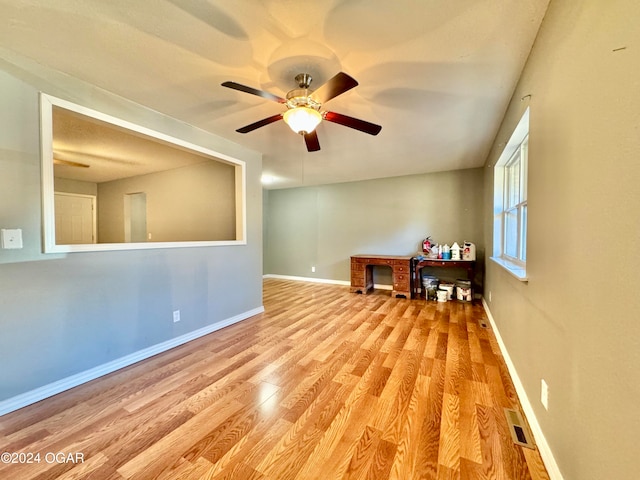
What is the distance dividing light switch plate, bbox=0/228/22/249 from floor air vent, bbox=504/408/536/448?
330 centimetres

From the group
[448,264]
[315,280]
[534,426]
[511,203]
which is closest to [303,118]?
[534,426]

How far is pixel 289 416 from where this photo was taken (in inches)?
64.2

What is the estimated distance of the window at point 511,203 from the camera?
2314 millimetres

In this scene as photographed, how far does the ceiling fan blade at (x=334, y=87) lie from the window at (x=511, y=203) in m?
1.55

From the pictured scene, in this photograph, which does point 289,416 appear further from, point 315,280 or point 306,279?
point 306,279

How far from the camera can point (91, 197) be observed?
5.80 m

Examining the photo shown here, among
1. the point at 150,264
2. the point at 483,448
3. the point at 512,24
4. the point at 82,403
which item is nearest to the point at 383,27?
the point at 512,24

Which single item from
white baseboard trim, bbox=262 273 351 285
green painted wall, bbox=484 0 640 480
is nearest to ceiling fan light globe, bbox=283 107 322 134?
green painted wall, bbox=484 0 640 480

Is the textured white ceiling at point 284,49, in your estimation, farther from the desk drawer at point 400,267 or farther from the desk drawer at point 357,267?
the desk drawer at point 357,267

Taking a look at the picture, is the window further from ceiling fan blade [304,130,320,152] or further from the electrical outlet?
ceiling fan blade [304,130,320,152]

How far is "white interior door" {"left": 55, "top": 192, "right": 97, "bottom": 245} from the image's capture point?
17.8 ft

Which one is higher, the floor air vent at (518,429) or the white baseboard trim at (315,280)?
the white baseboard trim at (315,280)

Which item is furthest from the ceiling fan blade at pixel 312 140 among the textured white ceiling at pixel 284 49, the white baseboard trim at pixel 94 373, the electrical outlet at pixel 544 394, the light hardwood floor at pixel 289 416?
the white baseboard trim at pixel 94 373

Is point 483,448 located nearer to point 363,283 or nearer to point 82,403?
point 82,403
